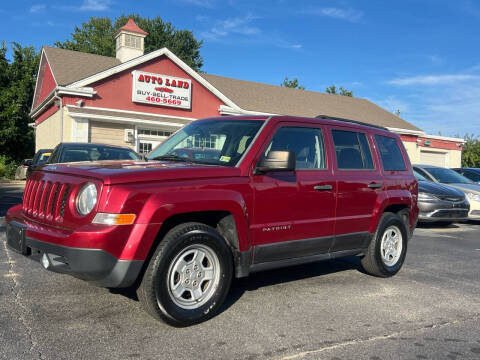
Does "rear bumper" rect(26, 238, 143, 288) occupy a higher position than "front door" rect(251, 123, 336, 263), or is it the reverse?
"front door" rect(251, 123, 336, 263)

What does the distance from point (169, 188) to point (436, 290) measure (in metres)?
3.43

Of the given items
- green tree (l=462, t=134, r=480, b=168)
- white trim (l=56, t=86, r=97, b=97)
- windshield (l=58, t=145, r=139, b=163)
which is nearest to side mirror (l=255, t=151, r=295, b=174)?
windshield (l=58, t=145, r=139, b=163)

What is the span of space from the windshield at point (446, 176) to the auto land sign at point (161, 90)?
12.0 m

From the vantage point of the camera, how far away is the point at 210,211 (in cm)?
411

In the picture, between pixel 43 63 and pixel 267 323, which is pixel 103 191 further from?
pixel 43 63

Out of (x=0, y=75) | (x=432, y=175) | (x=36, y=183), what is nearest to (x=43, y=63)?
(x=0, y=75)

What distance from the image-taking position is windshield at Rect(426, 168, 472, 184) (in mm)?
12616

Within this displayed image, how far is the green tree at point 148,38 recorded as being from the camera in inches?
2007

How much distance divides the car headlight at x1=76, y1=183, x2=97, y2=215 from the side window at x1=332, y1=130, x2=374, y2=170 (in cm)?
274

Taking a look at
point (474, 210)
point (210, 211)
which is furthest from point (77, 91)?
point (210, 211)

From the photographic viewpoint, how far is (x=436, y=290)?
5332 millimetres

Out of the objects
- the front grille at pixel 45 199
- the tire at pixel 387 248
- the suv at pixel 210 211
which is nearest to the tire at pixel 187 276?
the suv at pixel 210 211

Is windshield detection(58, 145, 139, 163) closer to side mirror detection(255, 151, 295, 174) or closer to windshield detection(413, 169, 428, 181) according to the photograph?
side mirror detection(255, 151, 295, 174)

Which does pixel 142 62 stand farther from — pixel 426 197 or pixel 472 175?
pixel 426 197
